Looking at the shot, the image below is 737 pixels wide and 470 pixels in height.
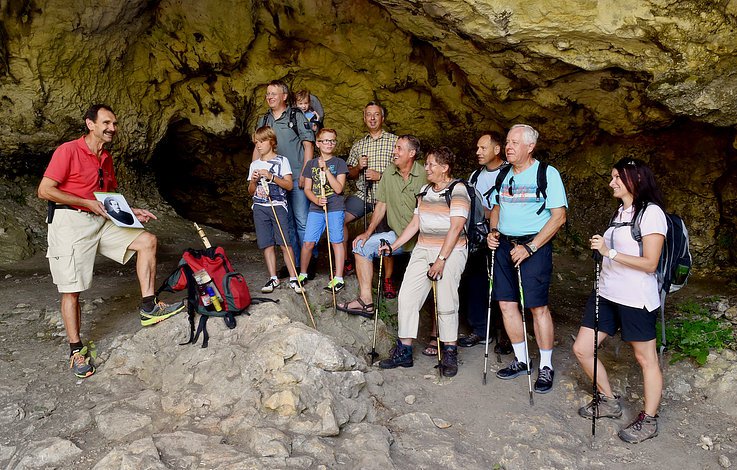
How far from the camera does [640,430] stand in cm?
491

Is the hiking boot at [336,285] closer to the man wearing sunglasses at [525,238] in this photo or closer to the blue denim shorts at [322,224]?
the blue denim shorts at [322,224]

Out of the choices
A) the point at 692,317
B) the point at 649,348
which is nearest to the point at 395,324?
the point at 649,348

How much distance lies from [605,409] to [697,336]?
1.67 m

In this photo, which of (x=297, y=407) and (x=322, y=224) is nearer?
(x=297, y=407)

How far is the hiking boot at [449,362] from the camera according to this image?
5.84m

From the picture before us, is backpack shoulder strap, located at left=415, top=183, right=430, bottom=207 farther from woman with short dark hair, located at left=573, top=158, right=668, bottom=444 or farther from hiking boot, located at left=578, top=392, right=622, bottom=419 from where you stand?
hiking boot, located at left=578, top=392, right=622, bottom=419

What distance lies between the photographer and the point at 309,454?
4.40 metres

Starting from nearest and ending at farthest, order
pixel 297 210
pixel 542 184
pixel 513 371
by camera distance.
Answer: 1. pixel 542 184
2. pixel 513 371
3. pixel 297 210

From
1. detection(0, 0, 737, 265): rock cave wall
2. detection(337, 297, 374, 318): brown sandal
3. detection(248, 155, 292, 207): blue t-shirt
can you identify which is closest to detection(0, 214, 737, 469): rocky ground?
detection(337, 297, 374, 318): brown sandal

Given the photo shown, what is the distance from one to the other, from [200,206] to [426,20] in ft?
23.0

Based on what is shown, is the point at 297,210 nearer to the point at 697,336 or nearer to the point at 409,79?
the point at 409,79

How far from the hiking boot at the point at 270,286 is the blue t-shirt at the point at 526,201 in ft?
8.68

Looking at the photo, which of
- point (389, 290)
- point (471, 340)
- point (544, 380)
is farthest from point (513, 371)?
point (389, 290)

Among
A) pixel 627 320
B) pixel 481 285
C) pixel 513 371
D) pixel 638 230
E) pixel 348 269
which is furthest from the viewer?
pixel 348 269
